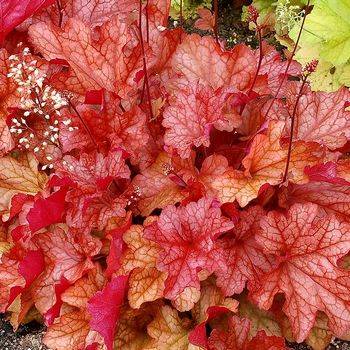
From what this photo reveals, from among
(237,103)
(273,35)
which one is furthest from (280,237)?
(273,35)

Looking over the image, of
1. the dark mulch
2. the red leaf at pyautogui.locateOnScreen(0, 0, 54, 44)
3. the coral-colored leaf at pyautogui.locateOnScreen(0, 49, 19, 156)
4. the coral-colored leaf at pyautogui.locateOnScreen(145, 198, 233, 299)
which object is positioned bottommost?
the dark mulch

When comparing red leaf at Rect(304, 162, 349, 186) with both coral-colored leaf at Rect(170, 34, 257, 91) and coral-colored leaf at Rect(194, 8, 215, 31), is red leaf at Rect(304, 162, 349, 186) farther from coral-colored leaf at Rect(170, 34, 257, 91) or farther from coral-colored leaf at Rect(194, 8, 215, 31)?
coral-colored leaf at Rect(194, 8, 215, 31)

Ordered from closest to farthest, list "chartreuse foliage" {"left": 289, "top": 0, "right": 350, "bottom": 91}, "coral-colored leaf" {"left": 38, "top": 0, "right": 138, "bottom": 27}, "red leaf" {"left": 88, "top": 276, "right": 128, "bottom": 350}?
"red leaf" {"left": 88, "top": 276, "right": 128, "bottom": 350}
"coral-colored leaf" {"left": 38, "top": 0, "right": 138, "bottom": 27}
"chartreuse foliage" {"left": 289, "top": 0, "right": 350, "bottom": 91}

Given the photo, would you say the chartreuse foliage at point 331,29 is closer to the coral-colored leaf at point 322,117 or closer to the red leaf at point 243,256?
the coral-colored leaf at point 322,117

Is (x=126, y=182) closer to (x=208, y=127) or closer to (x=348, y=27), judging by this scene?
(x=208, y=127)

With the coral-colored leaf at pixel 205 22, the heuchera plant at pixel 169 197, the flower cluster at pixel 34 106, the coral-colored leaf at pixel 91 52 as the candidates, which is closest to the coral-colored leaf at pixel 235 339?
the heuchera plant at pixel 169 197

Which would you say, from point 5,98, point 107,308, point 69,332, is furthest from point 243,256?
point 5,98

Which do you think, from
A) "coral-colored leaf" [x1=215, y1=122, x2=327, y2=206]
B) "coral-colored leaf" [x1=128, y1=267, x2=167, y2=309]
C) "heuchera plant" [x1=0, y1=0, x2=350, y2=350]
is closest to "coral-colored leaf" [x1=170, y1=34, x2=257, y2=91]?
"heuchera plant" [x1=0, y1=0, x2=350, y2=350]
